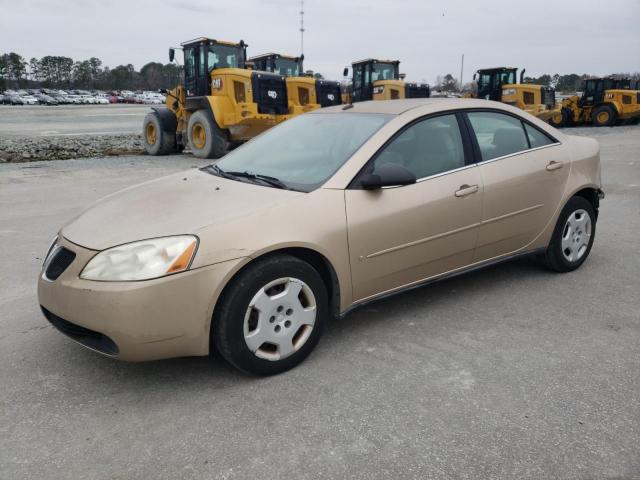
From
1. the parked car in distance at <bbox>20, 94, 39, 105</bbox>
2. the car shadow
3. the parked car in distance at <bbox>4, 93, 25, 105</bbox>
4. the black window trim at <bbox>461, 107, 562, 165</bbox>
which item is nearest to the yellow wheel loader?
the black window trim at <bbox>461, 107, 562, 165</bbox>

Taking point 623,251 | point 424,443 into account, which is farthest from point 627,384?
point 623,251

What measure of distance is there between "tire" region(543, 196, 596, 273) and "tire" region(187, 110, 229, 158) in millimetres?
10769

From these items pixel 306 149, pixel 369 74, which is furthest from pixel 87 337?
pixel 369 74

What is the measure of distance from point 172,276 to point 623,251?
4456 millimetres

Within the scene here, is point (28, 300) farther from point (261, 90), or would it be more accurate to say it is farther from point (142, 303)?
point (261, 90)

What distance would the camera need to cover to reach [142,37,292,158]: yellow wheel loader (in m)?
14.0

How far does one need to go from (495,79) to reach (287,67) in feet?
31.7

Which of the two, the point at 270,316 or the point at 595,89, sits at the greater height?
the point at 595,89

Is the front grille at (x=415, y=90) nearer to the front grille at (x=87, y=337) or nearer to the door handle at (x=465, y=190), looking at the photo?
the door handle at (x=465, y=190)

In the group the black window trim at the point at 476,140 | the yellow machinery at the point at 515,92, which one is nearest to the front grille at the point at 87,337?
the black window trim at the point at 476,140

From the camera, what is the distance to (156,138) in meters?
15.6

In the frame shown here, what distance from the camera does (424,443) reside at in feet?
8.04

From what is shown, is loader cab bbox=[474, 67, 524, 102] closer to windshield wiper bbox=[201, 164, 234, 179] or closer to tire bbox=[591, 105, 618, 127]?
tire bbox=[591, 105, 618, 127]

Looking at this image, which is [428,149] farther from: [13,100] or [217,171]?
[13,100]
